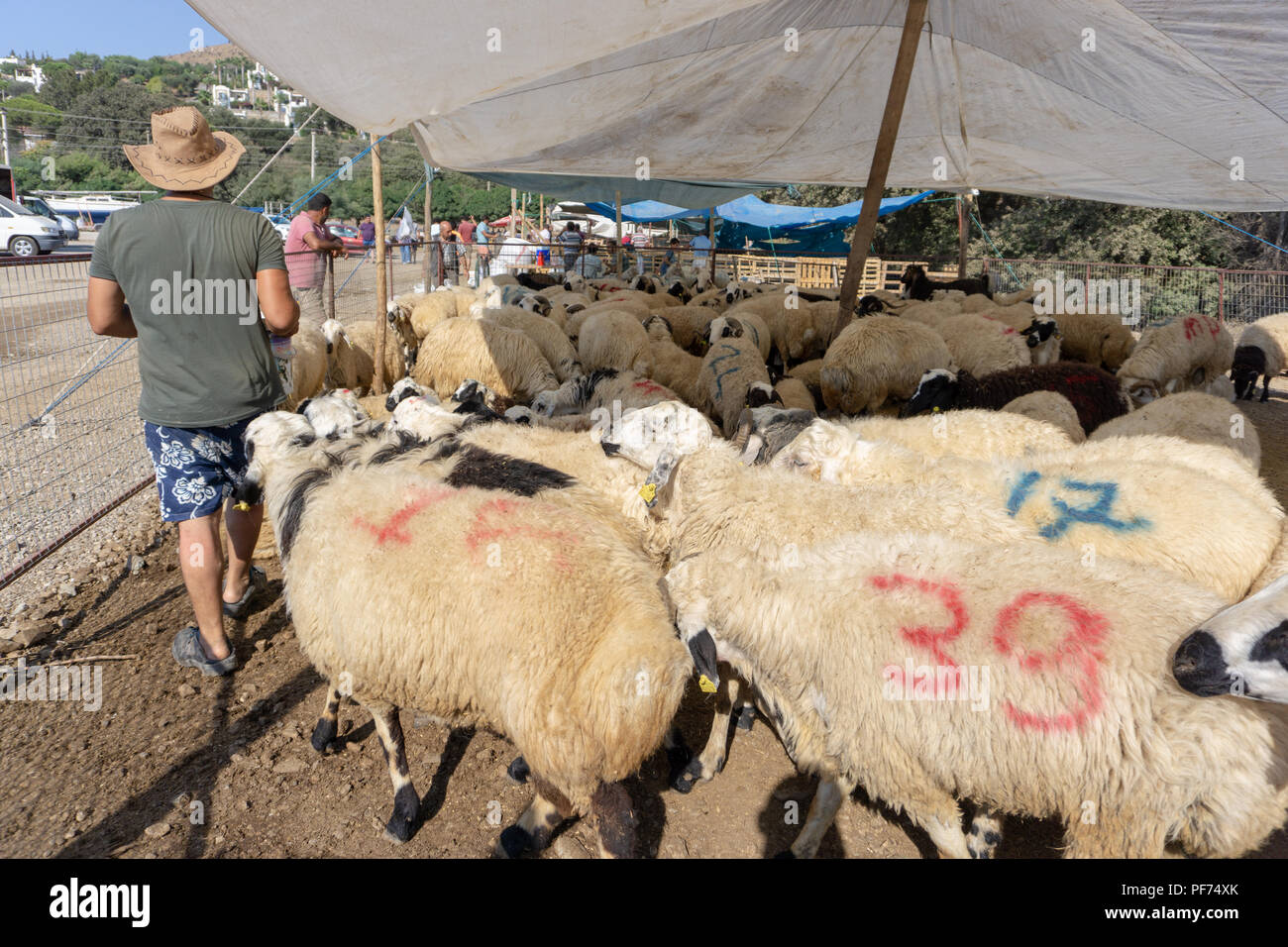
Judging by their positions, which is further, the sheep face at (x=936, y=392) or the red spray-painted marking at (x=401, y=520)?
the sheep face at (x=936, y=392)

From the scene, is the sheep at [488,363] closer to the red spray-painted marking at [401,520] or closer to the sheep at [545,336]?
the sheep at [545,336]

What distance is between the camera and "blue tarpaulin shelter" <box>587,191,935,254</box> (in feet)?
77.4

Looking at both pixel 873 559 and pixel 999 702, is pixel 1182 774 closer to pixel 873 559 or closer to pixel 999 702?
pixel 999 702

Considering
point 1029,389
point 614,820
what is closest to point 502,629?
point 614,820

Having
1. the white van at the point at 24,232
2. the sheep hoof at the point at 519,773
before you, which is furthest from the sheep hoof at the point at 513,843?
the white van at the point at 24,232

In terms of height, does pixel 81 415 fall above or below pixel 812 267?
below

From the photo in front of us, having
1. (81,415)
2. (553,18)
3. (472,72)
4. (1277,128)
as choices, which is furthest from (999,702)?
(81,415)

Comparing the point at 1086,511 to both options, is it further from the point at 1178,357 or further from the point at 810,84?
the point at 1178,357

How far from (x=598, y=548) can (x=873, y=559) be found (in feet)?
3.38

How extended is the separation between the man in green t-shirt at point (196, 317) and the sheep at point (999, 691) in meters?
2.42

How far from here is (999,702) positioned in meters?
2.22

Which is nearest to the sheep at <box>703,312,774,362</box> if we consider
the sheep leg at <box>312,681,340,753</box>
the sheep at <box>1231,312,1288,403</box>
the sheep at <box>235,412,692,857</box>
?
the sheep at <box>235,412,692,857</box>

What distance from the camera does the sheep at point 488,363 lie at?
24.5 feet

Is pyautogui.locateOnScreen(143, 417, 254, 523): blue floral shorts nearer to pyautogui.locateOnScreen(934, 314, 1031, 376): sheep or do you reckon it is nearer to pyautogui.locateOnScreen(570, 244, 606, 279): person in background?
pyautogui.locateOnScreen(934, 314, 1031, 376): sheep
